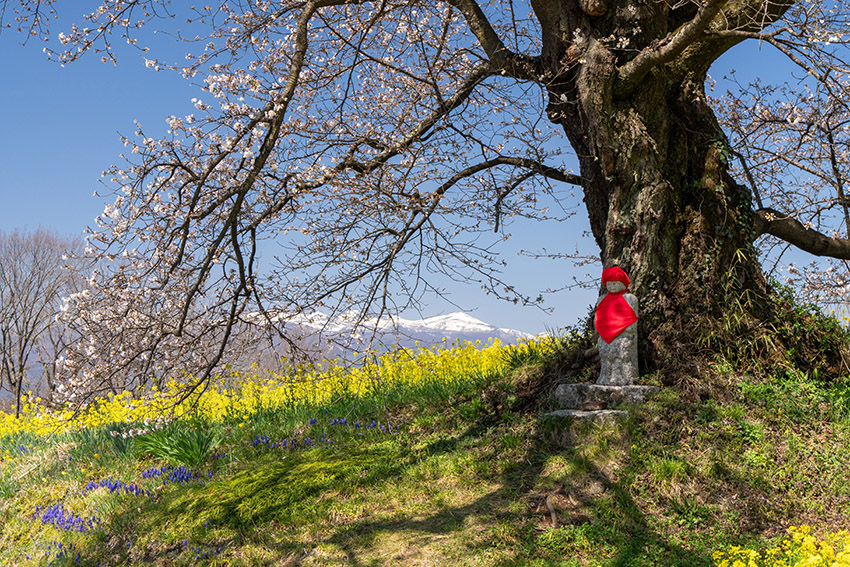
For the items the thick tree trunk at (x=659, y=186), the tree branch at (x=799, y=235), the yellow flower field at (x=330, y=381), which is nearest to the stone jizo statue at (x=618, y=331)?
the thick tree trunk at (x=659, y=186)

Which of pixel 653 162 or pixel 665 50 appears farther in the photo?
pixel 653 162

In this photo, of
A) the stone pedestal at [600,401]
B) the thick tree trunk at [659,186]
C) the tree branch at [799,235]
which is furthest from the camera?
the tree branch at [799,235]

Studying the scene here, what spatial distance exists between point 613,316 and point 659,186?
1.50 metres

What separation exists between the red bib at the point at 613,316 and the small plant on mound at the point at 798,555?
7.07 feet

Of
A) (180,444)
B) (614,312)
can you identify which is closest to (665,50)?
(614,312)

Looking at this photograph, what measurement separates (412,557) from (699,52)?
19.5ft

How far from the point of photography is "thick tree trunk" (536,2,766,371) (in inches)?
243

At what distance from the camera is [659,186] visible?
6.20 m

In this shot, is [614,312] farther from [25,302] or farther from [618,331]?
[25,302]

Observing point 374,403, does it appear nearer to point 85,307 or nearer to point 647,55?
point 85,307

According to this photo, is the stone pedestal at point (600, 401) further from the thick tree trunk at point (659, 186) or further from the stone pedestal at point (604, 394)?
the thick tree trunk at point (659, 186)

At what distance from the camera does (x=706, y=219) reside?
6.38 m

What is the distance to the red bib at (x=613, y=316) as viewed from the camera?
584 cm

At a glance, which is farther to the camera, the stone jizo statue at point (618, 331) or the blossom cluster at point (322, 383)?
the blossom cluster at point (322, 383)
